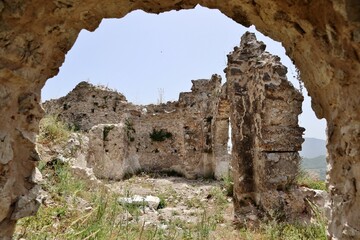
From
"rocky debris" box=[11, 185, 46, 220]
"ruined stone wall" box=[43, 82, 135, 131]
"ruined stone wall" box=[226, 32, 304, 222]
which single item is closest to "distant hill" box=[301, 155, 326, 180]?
"ruined stone wall" box=[226, 32, 304, 222]

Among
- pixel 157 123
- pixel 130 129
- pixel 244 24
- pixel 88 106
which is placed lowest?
pixel 130 129

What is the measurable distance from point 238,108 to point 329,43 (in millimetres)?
5051

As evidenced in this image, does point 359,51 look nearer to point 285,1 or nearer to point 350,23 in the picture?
point 350,23

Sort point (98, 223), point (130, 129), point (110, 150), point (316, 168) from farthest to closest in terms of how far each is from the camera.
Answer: point (316, 168), point (130, 129), point (110, 150), point (98, 223)

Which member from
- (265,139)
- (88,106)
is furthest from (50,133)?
(88,106)

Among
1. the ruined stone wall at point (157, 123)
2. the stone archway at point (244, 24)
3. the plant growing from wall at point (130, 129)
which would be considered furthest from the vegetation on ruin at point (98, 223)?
Answer: the plant growing from wall at point (130, 129)

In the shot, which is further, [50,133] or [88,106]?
[88,106]

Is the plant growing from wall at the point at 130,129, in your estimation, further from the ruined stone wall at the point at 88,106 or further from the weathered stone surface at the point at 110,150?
the weathered stone surface at the point at 110,150

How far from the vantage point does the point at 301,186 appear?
5938mm

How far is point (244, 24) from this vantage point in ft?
7.50

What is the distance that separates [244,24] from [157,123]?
11.0 metres

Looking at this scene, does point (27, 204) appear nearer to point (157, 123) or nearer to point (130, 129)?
point (130, 129)

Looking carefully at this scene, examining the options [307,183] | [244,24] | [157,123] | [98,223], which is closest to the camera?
[244,24]

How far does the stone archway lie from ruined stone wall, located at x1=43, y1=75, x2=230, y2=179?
9.15 metres
